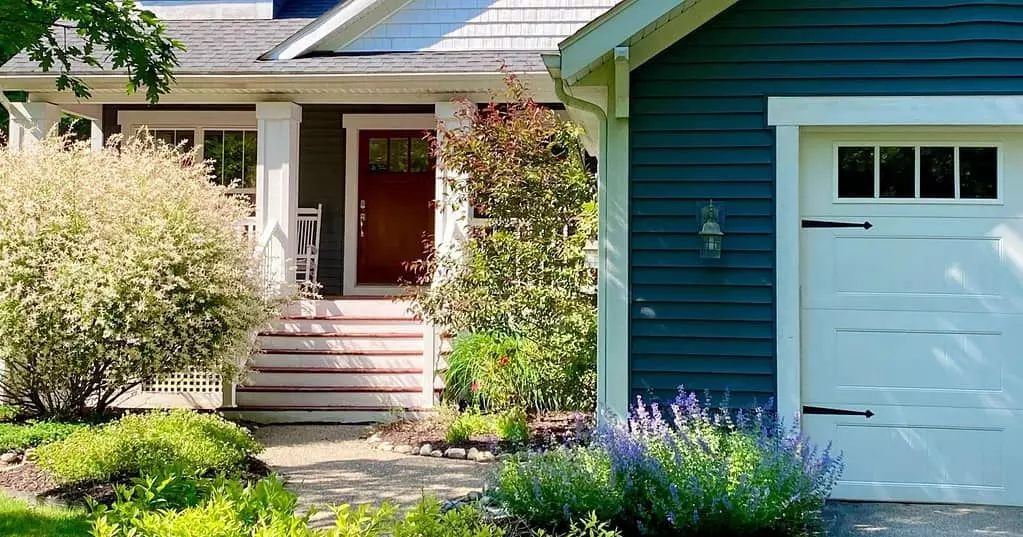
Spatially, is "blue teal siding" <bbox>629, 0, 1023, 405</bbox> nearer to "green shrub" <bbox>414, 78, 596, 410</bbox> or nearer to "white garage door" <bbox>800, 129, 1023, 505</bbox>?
"white garage door" <bbox>800, 129, 1023, 505</bbox>

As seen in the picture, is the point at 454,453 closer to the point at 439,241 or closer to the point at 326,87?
the point at 439,241

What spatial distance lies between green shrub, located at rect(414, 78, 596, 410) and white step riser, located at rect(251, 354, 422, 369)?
4.03 feet

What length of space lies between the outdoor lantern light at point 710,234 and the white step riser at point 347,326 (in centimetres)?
441

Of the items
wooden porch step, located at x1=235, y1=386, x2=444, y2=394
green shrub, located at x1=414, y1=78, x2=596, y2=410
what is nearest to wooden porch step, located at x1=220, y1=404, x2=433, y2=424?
wooden porch step, located at x1=235, y1=386, x2=444, y2=394

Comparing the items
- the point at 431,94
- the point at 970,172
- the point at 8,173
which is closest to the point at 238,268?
the point at 8,173

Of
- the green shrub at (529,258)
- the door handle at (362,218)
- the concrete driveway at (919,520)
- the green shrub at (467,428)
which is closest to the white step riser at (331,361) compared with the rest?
the green shrub at (529,258)

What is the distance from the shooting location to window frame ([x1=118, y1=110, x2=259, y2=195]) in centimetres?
1073

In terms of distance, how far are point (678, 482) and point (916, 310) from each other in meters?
1.93

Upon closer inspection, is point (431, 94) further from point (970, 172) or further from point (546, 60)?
point (970, 172)

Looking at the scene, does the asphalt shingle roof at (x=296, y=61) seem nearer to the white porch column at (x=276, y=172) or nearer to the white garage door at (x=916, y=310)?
the white porch column at (x=276, y=172)

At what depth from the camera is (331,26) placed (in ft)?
28.8

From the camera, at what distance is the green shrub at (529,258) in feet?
22.5

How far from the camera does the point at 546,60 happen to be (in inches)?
173

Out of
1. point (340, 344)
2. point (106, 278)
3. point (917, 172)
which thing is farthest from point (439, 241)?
point (917, 172)
